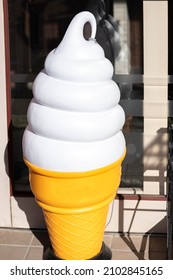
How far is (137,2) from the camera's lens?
4969mm

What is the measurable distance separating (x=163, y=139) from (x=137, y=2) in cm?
116

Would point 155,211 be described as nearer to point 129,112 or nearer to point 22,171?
point 129,112

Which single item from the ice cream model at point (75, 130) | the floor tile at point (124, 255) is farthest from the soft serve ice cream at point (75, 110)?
the floor tile at point (124, 255)

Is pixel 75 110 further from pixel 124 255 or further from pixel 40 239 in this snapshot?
pixel 40 239

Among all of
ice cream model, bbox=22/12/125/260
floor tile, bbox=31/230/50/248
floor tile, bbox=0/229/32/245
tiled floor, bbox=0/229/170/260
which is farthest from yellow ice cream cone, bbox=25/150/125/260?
floor tile, bbox=0/229/32/245

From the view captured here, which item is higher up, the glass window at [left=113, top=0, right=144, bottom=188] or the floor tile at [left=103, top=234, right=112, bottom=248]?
the glass window at [left=113, top=0, right=144, bottom=188]

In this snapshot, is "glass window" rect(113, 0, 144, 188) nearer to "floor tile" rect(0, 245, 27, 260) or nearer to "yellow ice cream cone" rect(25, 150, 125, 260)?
"yellow ice cream cone" rect(25, 150, 125, 260)

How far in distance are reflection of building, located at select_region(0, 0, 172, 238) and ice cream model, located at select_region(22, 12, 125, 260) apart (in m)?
0.75

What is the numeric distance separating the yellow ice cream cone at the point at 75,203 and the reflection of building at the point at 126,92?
2.64 feet

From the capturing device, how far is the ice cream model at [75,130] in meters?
4.11

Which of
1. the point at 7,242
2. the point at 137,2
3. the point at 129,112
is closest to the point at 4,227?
the point at 7,242

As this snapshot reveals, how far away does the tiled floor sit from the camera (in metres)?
4.99

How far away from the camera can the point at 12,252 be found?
5.07 m

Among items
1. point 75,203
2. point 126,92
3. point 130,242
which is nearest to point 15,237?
point 130,242
